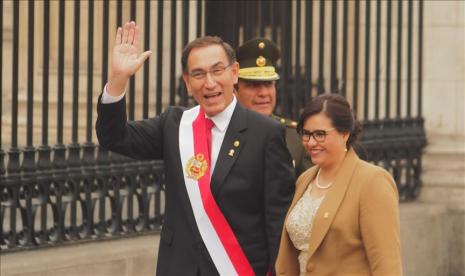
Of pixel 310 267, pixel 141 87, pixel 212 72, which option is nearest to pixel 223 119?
pixel 212 72

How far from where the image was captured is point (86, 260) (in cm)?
909

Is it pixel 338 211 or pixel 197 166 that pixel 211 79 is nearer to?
pixel 197 166

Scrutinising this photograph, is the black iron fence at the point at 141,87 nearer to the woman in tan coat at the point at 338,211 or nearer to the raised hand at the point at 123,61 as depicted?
the raised hand at the point at 123,61

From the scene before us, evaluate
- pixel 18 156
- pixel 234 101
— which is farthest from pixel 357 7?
pixel 234 101

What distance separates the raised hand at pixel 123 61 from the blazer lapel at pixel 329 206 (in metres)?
0.86

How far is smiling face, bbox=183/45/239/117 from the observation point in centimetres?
622

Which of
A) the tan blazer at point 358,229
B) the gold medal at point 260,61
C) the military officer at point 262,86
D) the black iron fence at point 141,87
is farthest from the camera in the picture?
the black iron fence at point 141,87

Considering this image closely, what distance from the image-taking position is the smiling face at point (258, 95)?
7.76 m

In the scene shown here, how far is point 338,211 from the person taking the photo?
238 inches

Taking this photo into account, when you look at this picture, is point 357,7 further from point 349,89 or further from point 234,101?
point 234,101

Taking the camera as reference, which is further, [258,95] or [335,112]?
[258,95]

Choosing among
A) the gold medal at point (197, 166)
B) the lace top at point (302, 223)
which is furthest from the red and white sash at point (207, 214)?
the lace top at point (302, 223)

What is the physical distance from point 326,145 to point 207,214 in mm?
534

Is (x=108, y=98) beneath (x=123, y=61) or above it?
beneath
